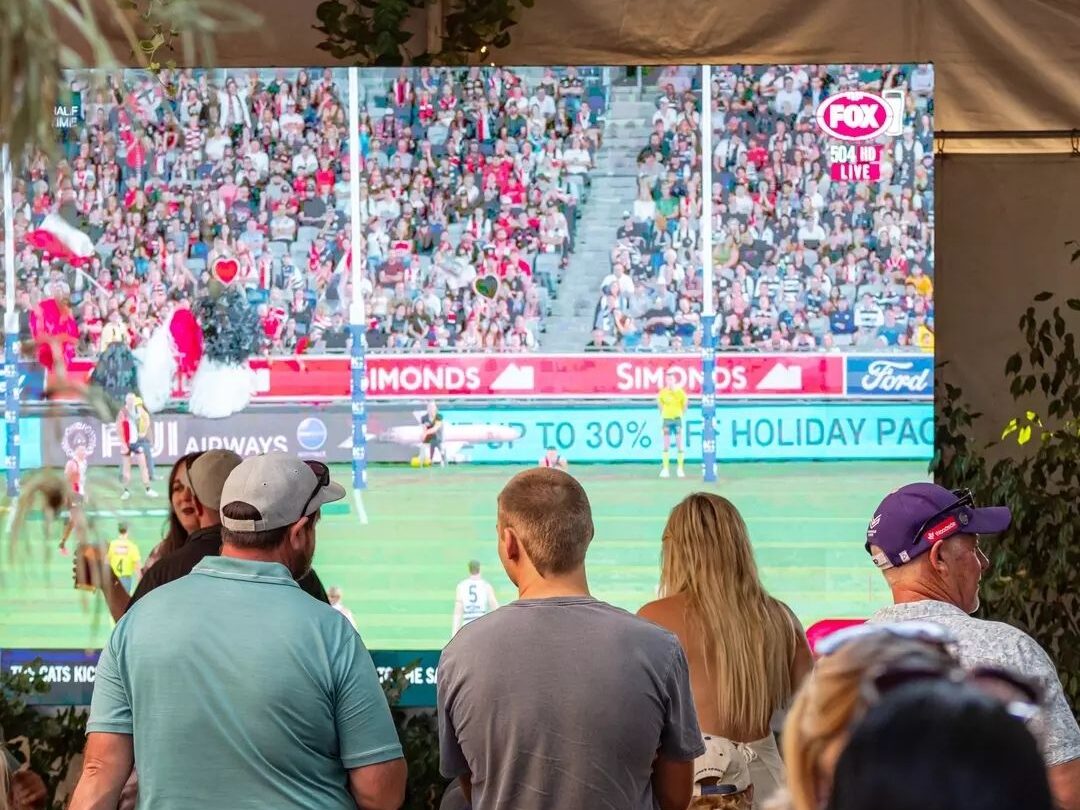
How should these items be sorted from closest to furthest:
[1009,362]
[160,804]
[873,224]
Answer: [160,804]
[873,224]
[1009,362]

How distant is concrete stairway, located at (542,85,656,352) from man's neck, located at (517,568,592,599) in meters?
2.15

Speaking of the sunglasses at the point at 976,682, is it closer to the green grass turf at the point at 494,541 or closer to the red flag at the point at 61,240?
the green grass turf at the point at 494,541

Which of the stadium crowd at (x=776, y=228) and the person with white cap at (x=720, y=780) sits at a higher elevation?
the stadium crowd at (x=776, y=228)

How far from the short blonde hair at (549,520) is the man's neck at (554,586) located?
0.04ft

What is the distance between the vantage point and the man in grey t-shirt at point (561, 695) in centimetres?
221

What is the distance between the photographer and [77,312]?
173 inches

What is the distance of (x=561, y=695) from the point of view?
2.21 m

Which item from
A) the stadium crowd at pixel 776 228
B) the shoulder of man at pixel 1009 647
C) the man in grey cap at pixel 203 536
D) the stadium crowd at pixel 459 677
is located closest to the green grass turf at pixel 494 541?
the stadium crowd at pixel 776 228

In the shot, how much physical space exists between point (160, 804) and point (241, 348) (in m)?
2.42

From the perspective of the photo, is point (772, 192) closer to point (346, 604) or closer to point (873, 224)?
point (873, 224)

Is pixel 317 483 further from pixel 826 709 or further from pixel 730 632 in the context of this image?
pixel 826 709

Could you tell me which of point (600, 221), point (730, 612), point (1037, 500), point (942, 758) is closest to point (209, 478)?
point (730, 612)

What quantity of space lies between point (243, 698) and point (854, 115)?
9.75 feet

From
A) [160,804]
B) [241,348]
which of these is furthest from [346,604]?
[160,804]
